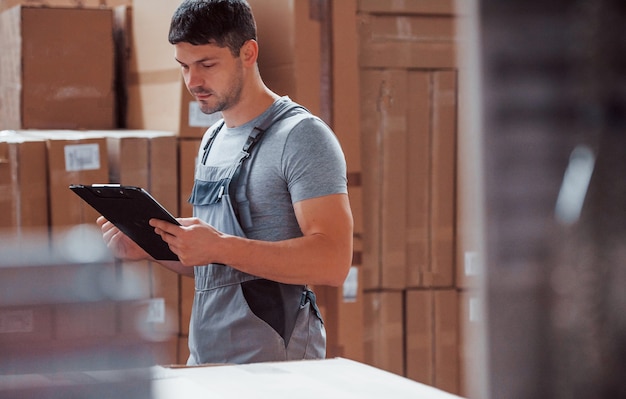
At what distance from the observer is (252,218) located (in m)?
1.90

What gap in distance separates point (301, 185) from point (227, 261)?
217 millimetres

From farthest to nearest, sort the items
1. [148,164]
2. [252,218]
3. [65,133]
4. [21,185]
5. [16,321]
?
[65,133] → [148,164] → [21,185] → [252,218] → [16,321]

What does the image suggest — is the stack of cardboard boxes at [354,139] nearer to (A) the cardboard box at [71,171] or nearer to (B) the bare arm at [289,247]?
(A) the cardboard box at [71,171]

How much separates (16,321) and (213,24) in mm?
1456

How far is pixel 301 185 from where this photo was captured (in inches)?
71.0

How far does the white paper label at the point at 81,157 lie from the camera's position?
3.11 m

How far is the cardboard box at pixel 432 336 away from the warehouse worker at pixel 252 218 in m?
1.58

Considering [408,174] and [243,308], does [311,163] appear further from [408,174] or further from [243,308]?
[408,174]

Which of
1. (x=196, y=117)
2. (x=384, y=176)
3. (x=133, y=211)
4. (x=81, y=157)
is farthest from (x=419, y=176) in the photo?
(x=133, y=211)

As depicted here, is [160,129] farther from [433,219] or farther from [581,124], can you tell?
[581,124]

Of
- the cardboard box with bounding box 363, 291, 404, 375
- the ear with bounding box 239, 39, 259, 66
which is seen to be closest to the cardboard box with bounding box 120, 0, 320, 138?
the cardboard box with bounding box 363, 291, 404, 375

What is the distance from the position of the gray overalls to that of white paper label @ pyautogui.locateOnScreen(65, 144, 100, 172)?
1270 millimetres

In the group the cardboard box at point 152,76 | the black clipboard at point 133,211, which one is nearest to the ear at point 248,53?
the black clipboard at point 133,211

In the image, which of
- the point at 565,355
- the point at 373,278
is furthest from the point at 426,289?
the point at 565,355
